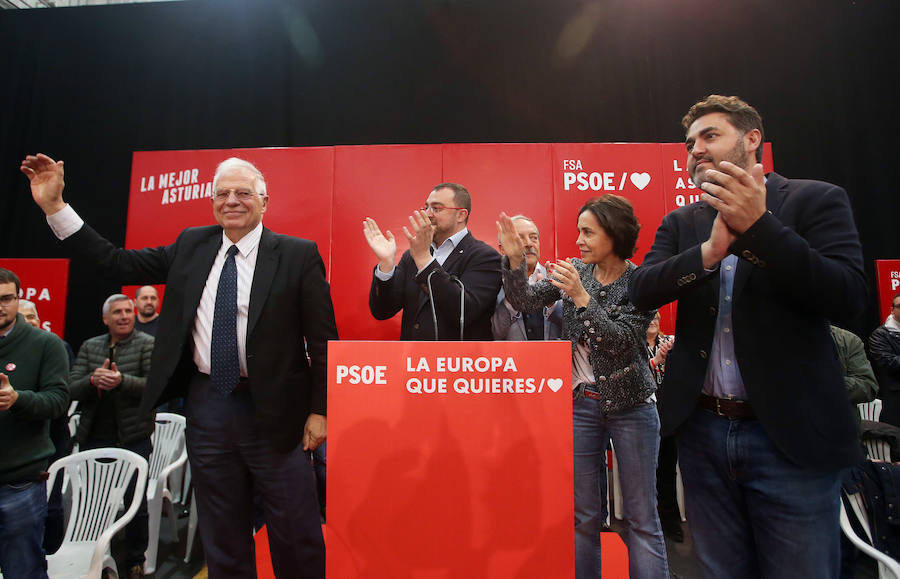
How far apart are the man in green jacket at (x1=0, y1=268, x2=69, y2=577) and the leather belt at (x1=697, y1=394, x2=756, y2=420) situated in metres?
2.31

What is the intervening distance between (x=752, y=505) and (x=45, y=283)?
5.54 m

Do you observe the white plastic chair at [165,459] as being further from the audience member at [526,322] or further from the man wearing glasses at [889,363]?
the man wearing glasses at [889,363]

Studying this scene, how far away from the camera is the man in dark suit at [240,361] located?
1618 millimetres

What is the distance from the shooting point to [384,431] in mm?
1210

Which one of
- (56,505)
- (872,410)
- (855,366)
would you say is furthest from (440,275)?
(872,410)

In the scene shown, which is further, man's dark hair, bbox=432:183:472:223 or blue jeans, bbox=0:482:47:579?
man's dark hair, bbox=432:183:472:223

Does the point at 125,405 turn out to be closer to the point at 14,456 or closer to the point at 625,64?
the point at 14,456

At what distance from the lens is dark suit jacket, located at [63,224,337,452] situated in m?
1.64

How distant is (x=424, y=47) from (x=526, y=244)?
135 inches

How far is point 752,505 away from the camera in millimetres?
1117

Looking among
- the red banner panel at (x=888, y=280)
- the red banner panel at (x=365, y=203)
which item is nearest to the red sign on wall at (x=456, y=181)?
the red banner panel at (x=365, y=203)

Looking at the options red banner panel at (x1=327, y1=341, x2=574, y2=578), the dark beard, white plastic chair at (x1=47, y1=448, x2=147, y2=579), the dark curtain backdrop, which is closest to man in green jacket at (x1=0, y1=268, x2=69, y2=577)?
white plastic chair at (x1=47, y1=448, x2=147, y2=579)

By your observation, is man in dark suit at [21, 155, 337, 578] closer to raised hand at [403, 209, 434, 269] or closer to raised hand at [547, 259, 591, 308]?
raised hand at [403, 209, 434, 269]

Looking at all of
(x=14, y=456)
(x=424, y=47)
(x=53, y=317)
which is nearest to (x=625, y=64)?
(x=424, y=47)
